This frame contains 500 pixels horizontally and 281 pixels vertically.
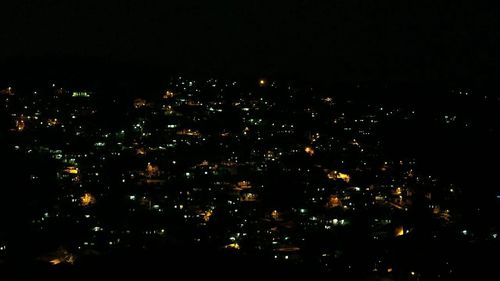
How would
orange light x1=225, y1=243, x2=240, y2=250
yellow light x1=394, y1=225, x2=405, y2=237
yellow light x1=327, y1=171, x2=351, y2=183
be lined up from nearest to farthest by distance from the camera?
orange light x1=225, y1=243, x2=240, y2=250 → yellow light x1=394, y1=225, x2=405, y2=237 → yellow light x1=327, y1=171, x2=351, y2=183

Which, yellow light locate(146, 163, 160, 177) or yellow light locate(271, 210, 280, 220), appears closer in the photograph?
yellow light locate(271, 210, 280, 220)

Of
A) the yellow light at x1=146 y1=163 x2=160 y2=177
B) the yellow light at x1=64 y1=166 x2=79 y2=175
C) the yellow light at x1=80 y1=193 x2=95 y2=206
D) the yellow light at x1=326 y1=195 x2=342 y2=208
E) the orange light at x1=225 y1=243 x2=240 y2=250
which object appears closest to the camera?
the orange light at x1=225 y1=243 x2=240 y2=250

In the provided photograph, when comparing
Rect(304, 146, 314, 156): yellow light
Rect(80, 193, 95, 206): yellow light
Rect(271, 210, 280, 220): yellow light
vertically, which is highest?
Answer: Rect(304, 146, 314, 156): yellow light

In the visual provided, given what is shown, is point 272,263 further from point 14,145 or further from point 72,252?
point 14,145

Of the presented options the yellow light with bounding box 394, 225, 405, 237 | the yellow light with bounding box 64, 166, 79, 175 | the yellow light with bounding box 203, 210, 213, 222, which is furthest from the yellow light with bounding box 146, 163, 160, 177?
the yellow light with bounding box 394, 225, 405, 237

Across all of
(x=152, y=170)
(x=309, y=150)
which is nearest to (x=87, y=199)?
(x=152, y=170)

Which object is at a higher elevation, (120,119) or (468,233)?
(120,119)

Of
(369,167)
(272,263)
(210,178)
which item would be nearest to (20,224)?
(272,263)

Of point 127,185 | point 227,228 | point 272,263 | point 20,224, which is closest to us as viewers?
point 272,263

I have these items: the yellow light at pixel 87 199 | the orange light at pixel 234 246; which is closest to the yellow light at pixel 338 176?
the orange light at pixel 234 246

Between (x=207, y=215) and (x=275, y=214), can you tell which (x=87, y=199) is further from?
(x=275, y=214)

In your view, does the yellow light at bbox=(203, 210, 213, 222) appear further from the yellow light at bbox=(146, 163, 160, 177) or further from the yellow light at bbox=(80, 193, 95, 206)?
the yellow light at bbox=(146, 163, 160, 177)
